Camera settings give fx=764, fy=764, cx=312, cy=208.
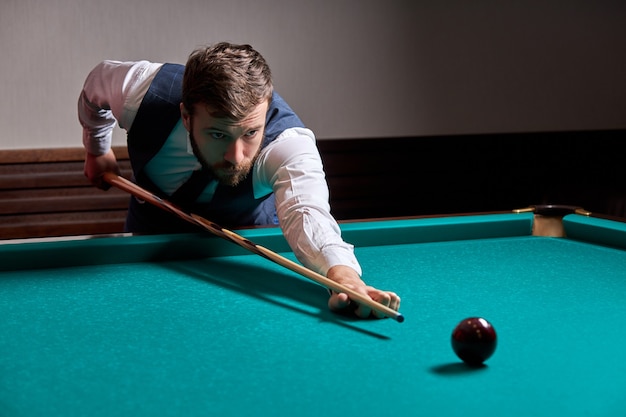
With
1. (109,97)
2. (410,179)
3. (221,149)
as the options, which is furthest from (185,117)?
(410,179)

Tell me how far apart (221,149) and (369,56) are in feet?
7.17

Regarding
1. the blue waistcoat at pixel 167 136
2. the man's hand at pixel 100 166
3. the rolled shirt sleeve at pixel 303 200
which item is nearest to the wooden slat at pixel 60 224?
the man's hand at pixel 100 166

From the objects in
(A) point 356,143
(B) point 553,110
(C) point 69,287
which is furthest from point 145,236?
(B) point 553,110

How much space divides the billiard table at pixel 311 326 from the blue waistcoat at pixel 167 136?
331mm

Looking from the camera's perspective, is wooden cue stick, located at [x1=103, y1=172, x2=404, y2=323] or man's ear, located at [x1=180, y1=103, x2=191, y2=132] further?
man's ear, located at [x1=180, y1=103, x2=191, y2=132]

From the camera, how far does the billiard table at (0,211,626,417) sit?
1.09 meters

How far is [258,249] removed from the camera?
184 cm

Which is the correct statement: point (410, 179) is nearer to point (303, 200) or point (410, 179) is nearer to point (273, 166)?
point (273, 166)

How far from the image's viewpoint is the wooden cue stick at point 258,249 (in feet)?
4.79

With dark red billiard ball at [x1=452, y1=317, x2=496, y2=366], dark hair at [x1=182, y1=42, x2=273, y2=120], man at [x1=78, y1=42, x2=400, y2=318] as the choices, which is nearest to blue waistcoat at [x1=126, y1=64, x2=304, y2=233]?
man at [x1=78, y1=42, x2=400, y2=318]

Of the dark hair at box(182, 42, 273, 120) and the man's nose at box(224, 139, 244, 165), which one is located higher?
the dark hair at box(182, 42, 273, 120)

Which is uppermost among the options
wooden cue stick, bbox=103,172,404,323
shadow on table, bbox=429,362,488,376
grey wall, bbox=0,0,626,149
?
grey wall, bbox=0,0,626,149

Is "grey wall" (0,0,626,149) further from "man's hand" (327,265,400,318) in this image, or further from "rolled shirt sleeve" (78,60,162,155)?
"man's hand" (327,265,400,318)

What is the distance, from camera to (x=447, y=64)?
13.8ft
